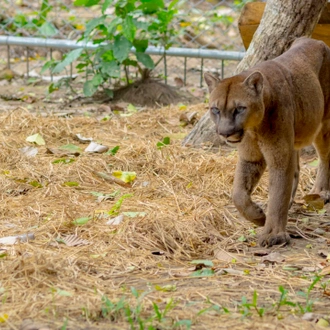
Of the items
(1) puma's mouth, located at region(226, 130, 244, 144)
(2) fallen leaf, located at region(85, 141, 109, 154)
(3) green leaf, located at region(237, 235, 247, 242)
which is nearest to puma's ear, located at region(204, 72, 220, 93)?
(1) puma's mouth, located at region(226, 130, 244, 144)

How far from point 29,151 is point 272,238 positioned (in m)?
2.60

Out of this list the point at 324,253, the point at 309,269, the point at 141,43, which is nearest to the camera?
the point at 309,269

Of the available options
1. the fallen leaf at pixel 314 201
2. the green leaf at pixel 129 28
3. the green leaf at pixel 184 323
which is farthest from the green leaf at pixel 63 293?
the green leaf at pixel 129 28

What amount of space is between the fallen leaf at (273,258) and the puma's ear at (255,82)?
95 centimetres

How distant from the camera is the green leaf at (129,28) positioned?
754 cm

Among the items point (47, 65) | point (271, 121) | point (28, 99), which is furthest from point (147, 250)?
point (28, 99)

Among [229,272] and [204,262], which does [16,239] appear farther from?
[229,272]

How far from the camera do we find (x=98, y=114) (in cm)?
794

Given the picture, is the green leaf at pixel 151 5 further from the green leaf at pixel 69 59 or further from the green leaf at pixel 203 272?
the green leaf at pixel 203 272

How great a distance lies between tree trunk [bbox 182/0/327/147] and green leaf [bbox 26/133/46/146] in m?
1.84

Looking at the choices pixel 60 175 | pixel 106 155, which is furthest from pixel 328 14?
pixel 60 175

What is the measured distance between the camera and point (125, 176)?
225 inches

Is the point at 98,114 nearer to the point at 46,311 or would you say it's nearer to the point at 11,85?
the point at 11,85

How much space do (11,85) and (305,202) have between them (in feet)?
16.4
